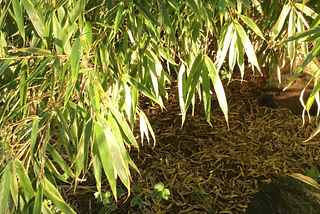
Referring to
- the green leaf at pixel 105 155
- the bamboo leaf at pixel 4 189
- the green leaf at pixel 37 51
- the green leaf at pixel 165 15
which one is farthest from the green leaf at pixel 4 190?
the green leaf at pixel 165 15

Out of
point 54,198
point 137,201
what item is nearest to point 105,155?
point 54,198

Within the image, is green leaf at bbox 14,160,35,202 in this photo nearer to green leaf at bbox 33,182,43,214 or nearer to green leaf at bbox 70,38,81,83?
green leaf at bbox 33,182,43,214

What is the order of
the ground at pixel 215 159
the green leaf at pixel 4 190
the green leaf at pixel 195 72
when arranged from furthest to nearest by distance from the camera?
1. the ground at pixel 215 159
2. the green leaf at pixel 195 72
3. the green leaf at pixel 4 190

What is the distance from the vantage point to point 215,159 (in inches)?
81.9

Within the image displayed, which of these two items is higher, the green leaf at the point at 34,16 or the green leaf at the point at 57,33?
the green leaf at the point at 34,16

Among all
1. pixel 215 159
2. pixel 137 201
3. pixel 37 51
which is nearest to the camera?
pixel 37 51

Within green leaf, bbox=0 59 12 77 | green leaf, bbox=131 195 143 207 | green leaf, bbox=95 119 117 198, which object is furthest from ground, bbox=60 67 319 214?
green leaf, bbox=0 59 12 77

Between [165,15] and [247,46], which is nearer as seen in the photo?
[165,15]

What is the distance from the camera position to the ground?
1779 mm

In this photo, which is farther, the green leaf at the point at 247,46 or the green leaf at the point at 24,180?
the green leaf at the point at 247,46

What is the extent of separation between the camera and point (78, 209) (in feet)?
5.82

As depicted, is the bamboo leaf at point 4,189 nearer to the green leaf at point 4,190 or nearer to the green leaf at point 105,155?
the green leaf at point 4,190

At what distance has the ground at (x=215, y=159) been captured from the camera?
5.84 ft

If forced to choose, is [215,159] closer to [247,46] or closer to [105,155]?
[247,46]
